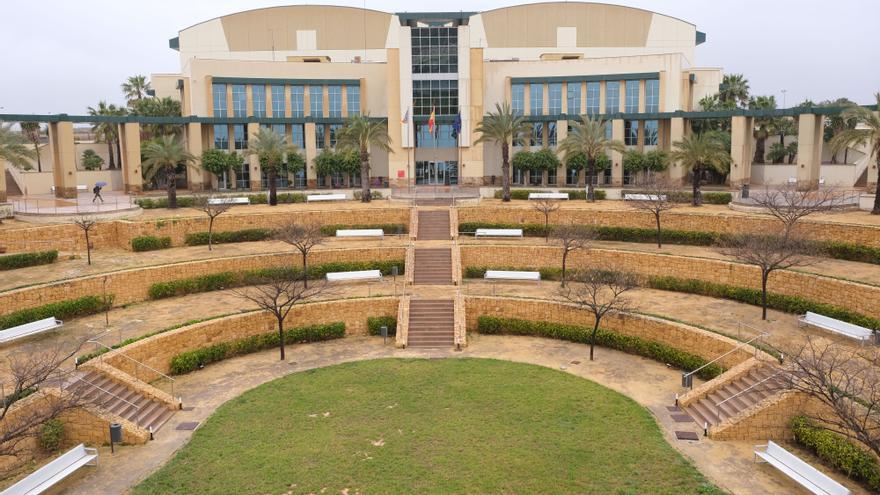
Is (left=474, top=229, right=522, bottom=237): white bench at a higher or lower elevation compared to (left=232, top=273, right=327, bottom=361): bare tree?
higher

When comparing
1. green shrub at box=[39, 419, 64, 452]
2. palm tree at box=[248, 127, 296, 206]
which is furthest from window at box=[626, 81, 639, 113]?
green shrub at box=[39, 419, 64, 452]

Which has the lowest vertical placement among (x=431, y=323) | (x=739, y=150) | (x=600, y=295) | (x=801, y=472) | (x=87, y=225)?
(x=801, y=472)

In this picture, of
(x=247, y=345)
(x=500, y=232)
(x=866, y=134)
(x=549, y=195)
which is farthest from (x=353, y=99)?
(x=866, y=134)

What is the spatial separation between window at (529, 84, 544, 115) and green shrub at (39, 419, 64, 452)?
5313 centimetres

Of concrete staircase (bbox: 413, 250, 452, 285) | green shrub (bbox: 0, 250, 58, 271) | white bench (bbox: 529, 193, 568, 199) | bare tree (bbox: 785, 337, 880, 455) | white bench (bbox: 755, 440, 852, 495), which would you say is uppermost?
white bench (bbox: 529, 193, 568, 199)

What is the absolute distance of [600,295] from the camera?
33.8 m

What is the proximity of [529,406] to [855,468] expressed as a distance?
10.1m

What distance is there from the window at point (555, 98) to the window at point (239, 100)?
29.7 m

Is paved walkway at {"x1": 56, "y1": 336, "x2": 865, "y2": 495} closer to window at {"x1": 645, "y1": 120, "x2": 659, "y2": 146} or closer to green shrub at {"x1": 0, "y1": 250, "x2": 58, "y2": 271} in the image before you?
green shrub at {"x1": 0, "y1": 250, "x2": 58, "y2": 271}

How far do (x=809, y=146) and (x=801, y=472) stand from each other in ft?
137

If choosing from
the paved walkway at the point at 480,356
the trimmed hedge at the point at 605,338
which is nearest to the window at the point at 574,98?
the trimmed hedge at the point at 605,338

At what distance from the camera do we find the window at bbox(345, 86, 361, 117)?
225 ft

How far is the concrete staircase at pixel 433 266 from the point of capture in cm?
3819

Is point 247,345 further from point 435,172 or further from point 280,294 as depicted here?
point 435,172
